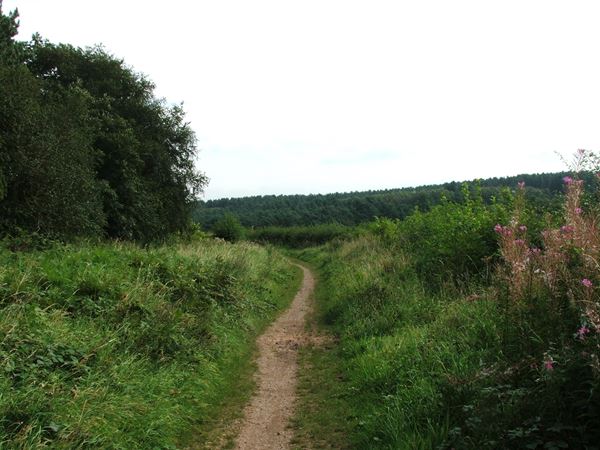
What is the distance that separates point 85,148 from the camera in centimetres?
1560

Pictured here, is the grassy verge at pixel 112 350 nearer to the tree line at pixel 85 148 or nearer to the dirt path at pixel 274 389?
the dirt path at pixel 274 389

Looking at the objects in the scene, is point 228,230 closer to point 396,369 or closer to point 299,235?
point 299,235

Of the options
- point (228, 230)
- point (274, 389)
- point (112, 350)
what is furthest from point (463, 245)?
point (228, 230)

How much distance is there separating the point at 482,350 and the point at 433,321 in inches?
103

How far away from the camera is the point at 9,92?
11984 millimetres

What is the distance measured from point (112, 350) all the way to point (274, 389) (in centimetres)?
248

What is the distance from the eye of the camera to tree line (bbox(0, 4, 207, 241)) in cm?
1227

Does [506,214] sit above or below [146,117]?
below

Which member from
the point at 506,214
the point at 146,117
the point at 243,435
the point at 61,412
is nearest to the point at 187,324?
the point at 243,435

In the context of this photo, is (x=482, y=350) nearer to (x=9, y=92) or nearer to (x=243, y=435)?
(x=243, y=435)

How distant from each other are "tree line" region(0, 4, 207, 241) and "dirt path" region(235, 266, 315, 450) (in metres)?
7.05

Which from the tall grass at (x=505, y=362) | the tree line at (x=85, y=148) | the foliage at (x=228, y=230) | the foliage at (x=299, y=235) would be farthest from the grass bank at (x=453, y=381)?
the foliage at (x=299, y=235)

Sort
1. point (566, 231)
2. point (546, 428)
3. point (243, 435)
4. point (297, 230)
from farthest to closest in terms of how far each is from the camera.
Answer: point (297, 230), point (243, 435), point (566, 231), point (546, 428)

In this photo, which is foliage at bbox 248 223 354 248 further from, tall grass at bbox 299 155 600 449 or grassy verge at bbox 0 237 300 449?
tall grass at bbox 299 155 600 449
